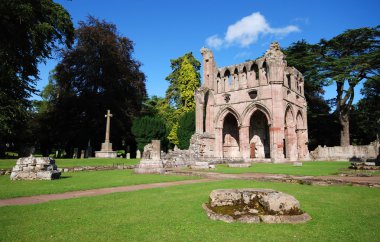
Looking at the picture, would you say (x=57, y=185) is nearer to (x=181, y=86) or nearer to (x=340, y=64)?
(x=340, y=64)

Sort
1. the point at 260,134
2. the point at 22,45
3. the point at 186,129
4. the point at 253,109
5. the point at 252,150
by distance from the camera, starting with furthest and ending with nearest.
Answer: the point at 186,129 < the point at 260,134 < the point at 252,150 < the point at 253,109 < the point at 22,45

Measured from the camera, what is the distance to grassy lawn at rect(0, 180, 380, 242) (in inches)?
141

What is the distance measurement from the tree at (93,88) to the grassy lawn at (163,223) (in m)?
26.4

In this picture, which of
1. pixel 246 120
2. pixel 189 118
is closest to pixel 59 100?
pixel 189 118

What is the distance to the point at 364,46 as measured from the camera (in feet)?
103

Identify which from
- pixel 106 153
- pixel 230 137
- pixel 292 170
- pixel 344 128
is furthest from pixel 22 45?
pixel 344 128

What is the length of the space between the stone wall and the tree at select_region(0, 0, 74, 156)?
29509 millimetres

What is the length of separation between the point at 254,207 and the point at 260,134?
1098 inches

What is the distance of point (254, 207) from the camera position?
15.1 feet

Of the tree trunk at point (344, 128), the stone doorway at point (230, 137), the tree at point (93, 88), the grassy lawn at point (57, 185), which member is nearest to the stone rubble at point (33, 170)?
the grassy lawn at point (57, 185)

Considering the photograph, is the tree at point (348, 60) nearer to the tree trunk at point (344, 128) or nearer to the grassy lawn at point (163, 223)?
the tree trunk at point (344, 128)

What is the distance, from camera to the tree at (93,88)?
101 feet

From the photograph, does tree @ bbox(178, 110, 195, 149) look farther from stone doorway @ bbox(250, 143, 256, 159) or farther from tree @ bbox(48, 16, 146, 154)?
stone doorway @ bbox(250, 143, 256, 159)

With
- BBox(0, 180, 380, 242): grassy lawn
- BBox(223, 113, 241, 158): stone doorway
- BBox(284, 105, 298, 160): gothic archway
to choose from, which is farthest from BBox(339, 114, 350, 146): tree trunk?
BBox(0, 180, 380, 242): grassy lawn
